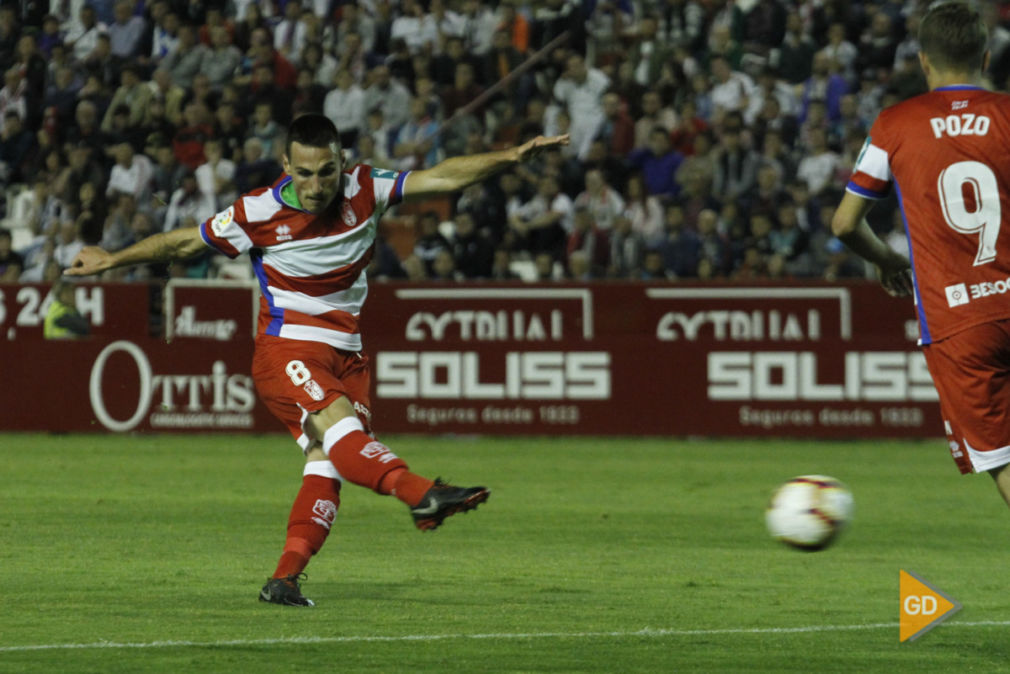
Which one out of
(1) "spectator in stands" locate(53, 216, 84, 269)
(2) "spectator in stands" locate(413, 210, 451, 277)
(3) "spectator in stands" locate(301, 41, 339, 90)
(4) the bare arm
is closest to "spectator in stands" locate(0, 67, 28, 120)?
(1) "spectator in stands" locate(53, 216, 84, 269)

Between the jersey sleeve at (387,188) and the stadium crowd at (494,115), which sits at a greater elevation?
the stadium crowd at (494,115)

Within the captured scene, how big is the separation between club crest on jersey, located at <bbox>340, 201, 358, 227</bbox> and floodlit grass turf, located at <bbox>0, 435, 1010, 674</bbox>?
5.54 ft

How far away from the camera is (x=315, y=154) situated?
284 inches

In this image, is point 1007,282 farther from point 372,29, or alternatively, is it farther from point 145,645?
point 372,29

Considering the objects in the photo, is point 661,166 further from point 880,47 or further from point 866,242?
point 866,242

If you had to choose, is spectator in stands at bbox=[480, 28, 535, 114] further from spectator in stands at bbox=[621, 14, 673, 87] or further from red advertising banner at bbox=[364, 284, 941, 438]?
red advertising banner at bbox=[364, 284, 941, 438]

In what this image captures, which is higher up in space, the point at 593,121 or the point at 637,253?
the point at 593,121

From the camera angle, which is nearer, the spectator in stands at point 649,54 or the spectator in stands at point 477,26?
the spectator in stands at point 649,54

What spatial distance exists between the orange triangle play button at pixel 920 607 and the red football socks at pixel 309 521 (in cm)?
251

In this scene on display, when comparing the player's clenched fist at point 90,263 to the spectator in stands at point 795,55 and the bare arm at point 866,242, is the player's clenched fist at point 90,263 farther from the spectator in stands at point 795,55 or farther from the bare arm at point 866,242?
the spectator in stands at point 795,55

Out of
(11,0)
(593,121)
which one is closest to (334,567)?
(593,121)

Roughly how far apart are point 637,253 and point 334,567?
34.0ft

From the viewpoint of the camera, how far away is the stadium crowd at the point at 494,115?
18922mm

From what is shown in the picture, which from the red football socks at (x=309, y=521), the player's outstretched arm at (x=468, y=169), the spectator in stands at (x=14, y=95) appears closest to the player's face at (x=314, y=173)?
the player's outstretched arm at (x=468, y=169)
